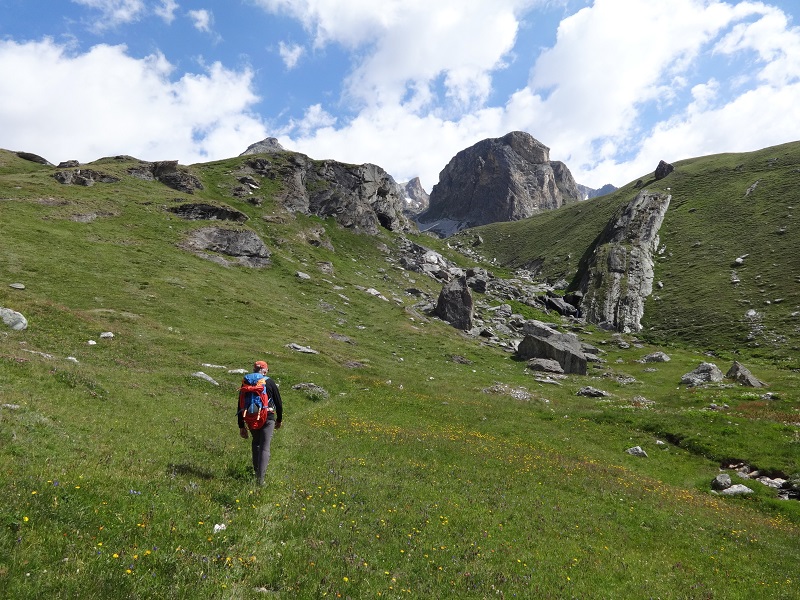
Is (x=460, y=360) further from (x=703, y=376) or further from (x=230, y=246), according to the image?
(x=230, y=246)

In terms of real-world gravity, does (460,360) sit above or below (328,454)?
below

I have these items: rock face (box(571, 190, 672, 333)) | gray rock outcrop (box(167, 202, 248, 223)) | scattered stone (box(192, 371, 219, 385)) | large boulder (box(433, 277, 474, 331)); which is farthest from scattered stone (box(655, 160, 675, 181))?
scattered stone (box(192, 371, 219, 385))

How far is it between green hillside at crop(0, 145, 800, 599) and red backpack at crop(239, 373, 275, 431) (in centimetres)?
183

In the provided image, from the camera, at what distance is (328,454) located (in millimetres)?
18219

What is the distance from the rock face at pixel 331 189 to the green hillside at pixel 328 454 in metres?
53.3

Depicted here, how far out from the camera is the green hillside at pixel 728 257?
8031 cm

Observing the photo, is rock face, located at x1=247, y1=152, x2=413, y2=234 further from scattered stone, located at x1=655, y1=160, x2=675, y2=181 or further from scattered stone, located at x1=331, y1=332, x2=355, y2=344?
scattered stone, located at x1=655, y1=160, x2=675, y2=181

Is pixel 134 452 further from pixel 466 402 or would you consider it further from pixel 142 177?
pixel 142 177

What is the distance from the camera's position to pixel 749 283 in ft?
303

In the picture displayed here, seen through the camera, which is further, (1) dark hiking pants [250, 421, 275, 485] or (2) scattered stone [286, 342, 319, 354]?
(2) scattered stone [286, 342, 319, 354]

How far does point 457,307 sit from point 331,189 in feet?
213

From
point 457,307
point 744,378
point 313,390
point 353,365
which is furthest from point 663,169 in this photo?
point 313,390

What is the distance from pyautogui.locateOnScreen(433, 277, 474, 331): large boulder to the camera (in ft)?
247

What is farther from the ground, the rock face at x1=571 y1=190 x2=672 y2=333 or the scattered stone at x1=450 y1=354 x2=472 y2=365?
the rock face at x1=571 y1=190 x2=672 y2=333
